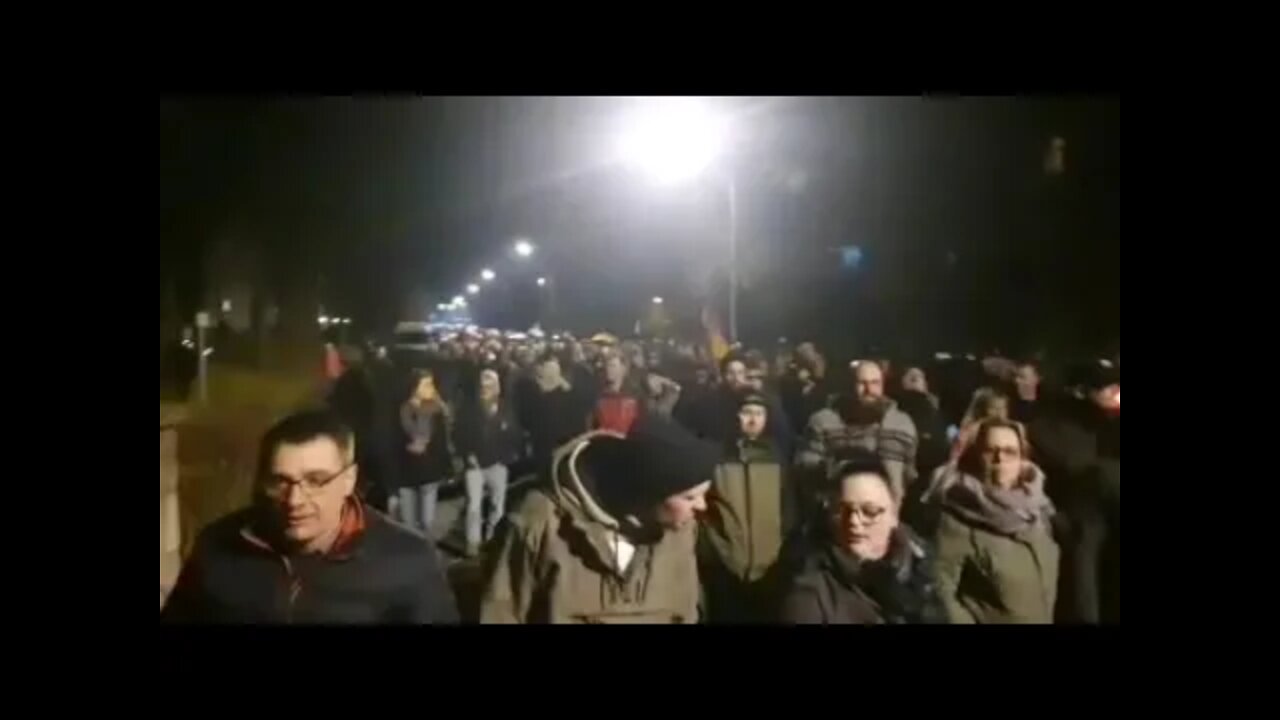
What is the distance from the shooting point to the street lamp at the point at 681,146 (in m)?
2.79

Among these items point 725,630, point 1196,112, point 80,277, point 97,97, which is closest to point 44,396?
point 80,277

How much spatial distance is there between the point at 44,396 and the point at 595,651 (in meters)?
1.06

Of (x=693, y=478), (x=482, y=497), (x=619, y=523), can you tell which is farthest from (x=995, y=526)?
(x=482, y=497)

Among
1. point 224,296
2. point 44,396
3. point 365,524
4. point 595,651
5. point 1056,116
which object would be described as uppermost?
point 1056,116

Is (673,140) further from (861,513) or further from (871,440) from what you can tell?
(861,513)

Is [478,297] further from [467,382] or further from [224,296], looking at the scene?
[224,296]

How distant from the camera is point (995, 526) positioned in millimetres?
2828

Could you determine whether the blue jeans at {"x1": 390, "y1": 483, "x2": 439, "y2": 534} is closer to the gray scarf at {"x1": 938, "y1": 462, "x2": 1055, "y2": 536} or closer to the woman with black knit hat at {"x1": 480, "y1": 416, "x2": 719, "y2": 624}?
the woman with black knit hat at {"x1": 480, "y1": 416, "x2": 719, "y2": 624}

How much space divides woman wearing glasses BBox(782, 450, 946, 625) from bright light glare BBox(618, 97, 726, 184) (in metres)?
0.57

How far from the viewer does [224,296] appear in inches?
110

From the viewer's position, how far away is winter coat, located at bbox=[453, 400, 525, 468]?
111 inches

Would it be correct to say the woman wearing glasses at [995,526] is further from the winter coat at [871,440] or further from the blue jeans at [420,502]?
the blue jeans at [420,502]

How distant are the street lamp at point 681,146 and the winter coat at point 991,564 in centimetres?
49

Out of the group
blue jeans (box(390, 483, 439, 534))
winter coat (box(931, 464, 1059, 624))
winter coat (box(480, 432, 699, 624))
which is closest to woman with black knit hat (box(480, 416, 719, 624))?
winter coat (box(480, 432, 699, 624))
